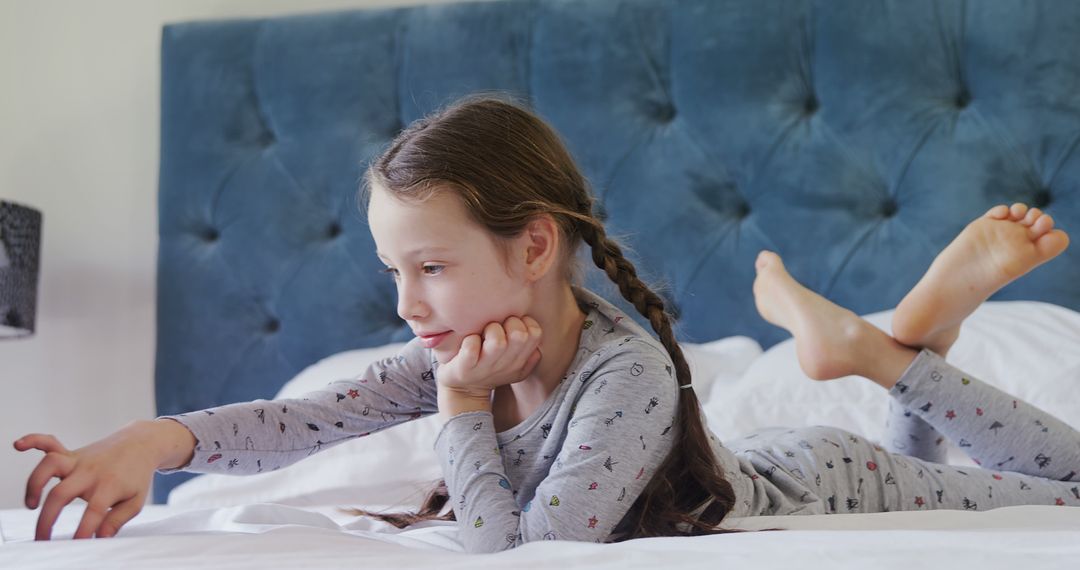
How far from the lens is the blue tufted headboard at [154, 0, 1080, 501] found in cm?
167

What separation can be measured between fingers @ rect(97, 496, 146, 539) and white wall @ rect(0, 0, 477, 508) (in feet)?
4.16

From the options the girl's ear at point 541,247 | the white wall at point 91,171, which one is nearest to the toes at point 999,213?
the girl's ear at point 541,247

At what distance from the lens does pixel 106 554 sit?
80cm

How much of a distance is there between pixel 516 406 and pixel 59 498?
0.43 meters

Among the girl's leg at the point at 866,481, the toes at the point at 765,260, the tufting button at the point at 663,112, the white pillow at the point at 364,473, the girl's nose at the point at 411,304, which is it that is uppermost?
the tufting button at the point at 663,112

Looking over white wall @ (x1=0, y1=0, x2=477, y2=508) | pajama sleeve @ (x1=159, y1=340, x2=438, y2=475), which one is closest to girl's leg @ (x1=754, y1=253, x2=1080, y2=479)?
pajama sleeve @ (x1=159, y1=340, x2=438, y2=475)

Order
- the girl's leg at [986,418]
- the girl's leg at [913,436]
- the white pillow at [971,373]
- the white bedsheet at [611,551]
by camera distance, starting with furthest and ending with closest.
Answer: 1. the white pillow at [971,373]
2. the girl's leg at [913,436]
3. the girl's leg at [986,418]
4. the white bedsheet at [611,551]

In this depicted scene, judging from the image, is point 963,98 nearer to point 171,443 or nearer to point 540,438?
point 540,438

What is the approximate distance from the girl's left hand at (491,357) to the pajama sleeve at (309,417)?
137mm

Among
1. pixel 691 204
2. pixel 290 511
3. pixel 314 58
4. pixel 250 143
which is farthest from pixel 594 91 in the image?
pixel 290 511

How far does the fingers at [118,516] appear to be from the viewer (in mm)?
904

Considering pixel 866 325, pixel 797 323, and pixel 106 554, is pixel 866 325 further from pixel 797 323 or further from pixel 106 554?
pixel 106 554

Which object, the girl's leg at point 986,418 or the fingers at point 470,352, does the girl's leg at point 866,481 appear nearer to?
the girl's leg at point 986,418

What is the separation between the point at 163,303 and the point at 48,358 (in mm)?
326
